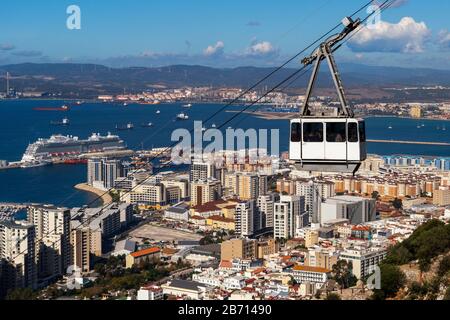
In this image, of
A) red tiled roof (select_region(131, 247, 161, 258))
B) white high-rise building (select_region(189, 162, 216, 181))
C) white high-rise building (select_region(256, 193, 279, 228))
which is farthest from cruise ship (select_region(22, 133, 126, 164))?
red tiled roof (select_region(131, 247, 161, 258))

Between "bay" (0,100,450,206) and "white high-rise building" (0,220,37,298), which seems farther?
"bay" (0,100,450,206)

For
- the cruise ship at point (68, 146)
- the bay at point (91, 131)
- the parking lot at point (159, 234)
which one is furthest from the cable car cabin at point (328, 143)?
the cruise ship at point (68, 146)

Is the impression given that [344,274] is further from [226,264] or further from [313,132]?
[313,132]

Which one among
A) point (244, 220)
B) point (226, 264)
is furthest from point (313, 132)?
point (244, 220)

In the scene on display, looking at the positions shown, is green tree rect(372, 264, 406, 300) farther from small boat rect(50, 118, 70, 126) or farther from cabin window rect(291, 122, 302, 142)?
small boat rect(50, 118, 70, 126)
